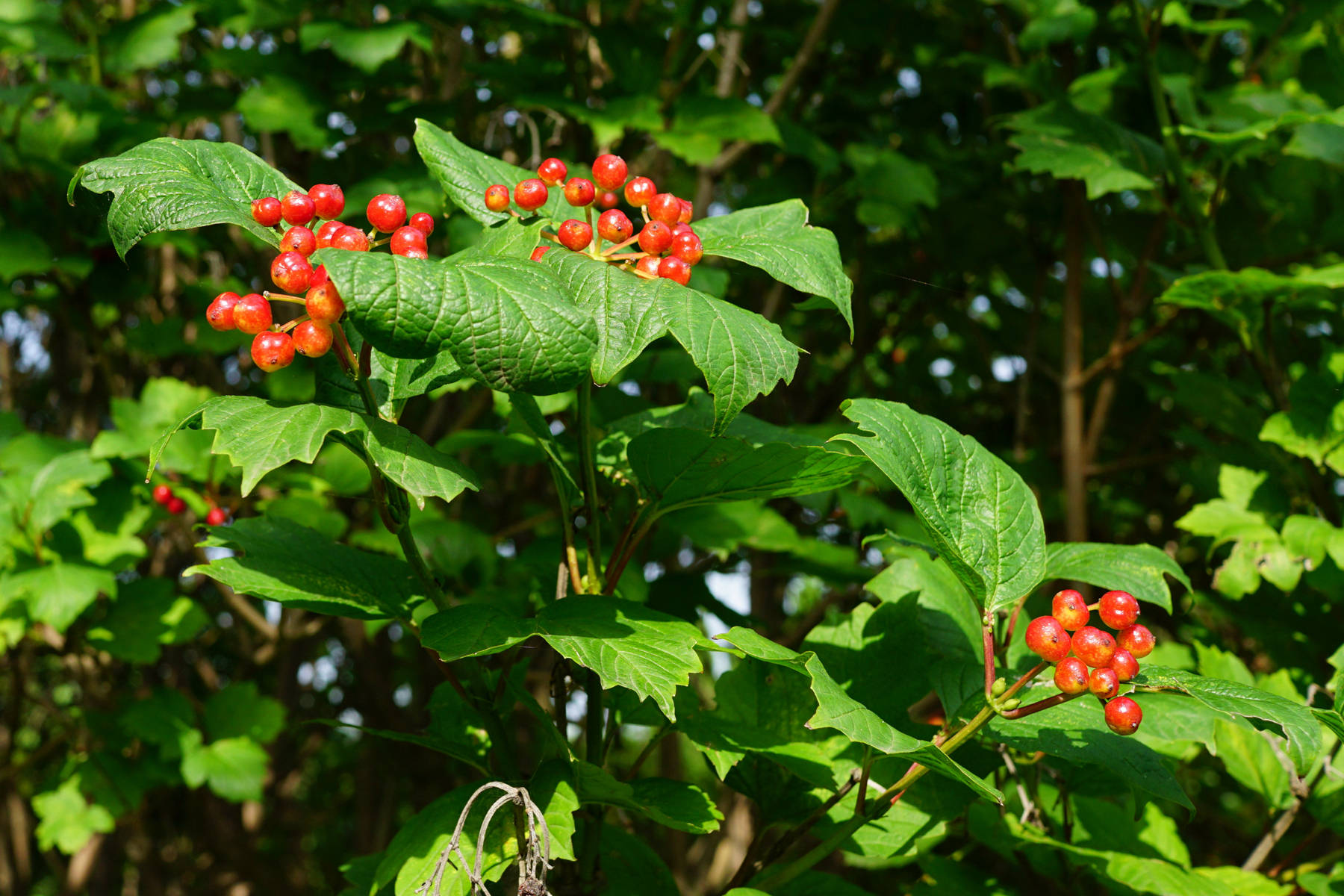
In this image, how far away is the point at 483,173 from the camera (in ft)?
4.35

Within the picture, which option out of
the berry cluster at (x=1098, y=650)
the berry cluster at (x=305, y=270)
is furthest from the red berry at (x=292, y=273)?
the berry cluster at (x=1098, y=650)

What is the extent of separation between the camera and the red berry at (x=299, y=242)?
1.05 meters

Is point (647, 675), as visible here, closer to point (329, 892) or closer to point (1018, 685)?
point (1018, 685)

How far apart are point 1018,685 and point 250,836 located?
3.05 meters

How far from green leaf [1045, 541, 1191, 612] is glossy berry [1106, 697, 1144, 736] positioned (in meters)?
0.22

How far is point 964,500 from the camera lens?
1.23m

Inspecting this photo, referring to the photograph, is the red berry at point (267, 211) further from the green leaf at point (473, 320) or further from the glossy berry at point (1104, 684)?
the glossy berry at point (1104, 684)

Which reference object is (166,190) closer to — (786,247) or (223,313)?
(223,313)

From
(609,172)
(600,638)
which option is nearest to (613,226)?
(609,172)

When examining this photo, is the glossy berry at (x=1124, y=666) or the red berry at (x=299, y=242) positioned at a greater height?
the red berry at (x=299, y=242)

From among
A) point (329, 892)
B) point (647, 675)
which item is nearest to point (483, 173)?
point (647, 675)

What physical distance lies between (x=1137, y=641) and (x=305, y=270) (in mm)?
945

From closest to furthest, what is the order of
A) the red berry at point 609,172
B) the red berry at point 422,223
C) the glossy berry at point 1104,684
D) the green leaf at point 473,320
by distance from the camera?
the green leaf at point 473,320 < the glossy berry at point 1104,684 < the red berry at point 422,223 < the red berry at point 609,172

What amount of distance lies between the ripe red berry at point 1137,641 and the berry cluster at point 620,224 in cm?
62
